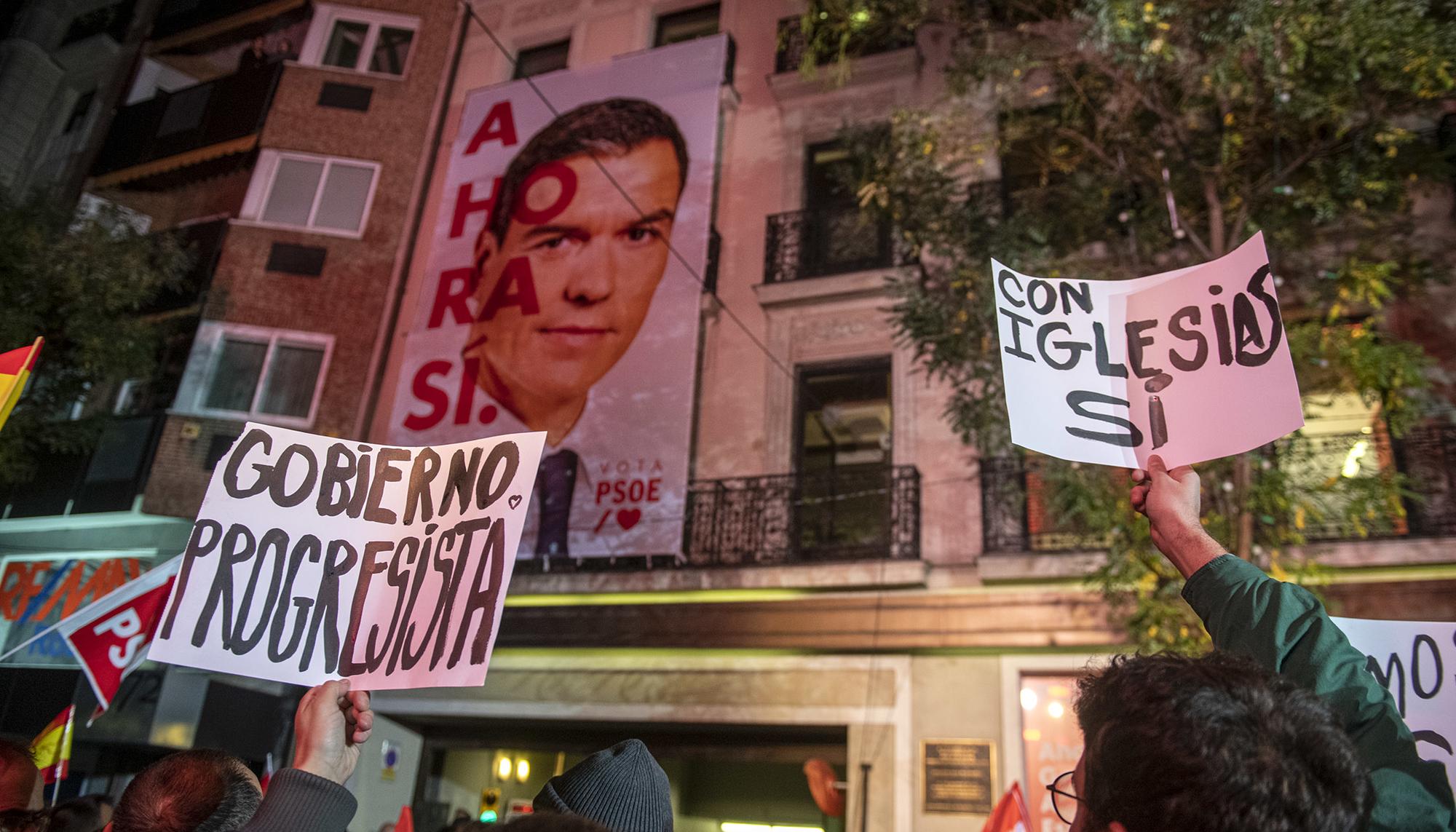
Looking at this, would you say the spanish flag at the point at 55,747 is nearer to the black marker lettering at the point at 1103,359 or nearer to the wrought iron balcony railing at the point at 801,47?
the black marker lettering at the point at 1103,359

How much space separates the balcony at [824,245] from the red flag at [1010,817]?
19.9ft

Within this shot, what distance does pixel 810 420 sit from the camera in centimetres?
1130

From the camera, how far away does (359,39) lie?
16.5 m

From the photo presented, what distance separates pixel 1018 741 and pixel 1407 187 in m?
5.90

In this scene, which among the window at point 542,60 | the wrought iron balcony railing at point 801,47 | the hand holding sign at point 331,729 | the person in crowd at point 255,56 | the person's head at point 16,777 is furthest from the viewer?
the person in crowd at point 255,56

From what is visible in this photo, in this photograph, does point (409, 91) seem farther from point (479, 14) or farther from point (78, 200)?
point (78, 200)

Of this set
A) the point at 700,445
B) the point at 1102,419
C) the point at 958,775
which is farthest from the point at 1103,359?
the point at 700,445

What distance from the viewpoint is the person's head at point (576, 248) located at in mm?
11867

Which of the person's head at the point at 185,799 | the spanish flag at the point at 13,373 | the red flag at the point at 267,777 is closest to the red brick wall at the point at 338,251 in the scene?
the red flag at the point at 267,777

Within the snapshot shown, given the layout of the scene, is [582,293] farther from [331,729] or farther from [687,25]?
[331,729]

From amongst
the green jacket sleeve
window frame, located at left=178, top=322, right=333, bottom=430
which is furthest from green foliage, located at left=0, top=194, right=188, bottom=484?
the green jacket sleeve

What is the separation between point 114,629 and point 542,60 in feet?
34.4

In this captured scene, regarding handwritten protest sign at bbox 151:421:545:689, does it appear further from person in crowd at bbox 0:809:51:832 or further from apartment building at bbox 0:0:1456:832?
apartment building at bbox 0:0:1456:832

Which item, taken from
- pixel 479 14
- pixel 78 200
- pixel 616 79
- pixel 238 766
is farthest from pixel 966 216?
pixel 78 200
